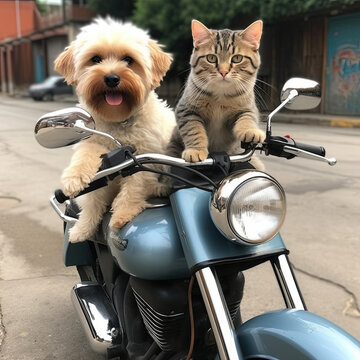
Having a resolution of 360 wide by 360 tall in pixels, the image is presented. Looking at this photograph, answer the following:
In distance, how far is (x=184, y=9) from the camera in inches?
681

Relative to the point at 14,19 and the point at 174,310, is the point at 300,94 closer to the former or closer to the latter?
the point at 174,310

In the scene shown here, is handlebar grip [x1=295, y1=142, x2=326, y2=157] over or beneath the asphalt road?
over

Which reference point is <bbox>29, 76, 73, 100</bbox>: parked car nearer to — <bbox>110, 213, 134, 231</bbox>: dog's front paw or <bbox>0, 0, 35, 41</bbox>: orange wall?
<bbox>0, 0, 35, 41</bbox>: orange wall

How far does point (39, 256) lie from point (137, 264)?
2601mm

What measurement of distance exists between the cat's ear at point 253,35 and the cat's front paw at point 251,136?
406 millimetres

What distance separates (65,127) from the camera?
1624mm

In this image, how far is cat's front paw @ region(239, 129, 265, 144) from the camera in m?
1.89

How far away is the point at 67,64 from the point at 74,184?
0.67 meters

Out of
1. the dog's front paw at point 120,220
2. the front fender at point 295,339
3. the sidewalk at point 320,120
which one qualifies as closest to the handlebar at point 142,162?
the dog's front paw at point 120,220

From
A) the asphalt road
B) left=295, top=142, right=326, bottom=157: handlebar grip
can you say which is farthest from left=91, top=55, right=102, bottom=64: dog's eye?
the asphalt road

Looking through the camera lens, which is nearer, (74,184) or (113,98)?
(74,184)

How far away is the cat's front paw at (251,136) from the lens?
1.89 meters

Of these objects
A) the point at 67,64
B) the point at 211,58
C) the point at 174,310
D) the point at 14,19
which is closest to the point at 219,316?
the point at 174,310

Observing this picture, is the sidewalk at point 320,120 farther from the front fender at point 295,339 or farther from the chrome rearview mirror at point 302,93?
the front fender at point 295,339
